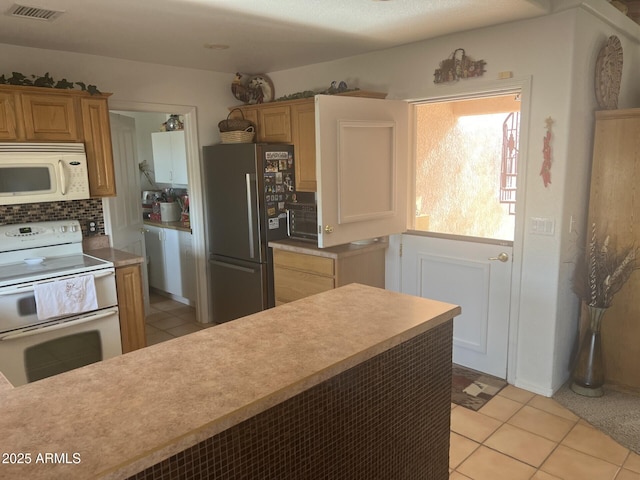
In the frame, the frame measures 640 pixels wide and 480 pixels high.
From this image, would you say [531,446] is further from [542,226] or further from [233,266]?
[233,266]

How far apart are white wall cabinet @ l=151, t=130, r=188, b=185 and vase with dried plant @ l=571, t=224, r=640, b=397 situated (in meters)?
3.60

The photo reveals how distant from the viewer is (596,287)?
9.57 feet

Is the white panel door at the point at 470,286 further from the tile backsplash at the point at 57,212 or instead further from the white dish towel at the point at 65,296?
the tile backsplash at the point at 57,212

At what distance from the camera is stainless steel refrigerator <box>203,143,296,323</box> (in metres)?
3.85

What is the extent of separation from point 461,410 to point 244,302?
1.99 meters

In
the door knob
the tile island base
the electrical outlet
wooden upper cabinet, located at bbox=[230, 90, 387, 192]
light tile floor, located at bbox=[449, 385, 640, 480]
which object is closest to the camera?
the tile island base

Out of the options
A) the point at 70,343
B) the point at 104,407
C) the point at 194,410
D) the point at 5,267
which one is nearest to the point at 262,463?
the point at 194,410

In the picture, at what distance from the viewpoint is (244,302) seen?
4098 mm

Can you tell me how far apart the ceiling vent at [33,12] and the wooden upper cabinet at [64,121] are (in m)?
0.53

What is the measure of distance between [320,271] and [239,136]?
1413 millimetres

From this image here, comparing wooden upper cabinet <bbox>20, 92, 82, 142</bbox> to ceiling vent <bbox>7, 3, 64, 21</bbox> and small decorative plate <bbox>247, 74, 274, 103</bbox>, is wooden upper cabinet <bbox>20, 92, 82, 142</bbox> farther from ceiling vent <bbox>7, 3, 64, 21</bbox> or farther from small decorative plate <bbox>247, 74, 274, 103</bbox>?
small decorative plate <bbox>247, 74, 274, 103</bbox>

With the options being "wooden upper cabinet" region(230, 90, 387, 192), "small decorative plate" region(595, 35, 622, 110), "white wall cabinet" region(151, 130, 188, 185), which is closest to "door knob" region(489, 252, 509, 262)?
"small decorative plate" region(595, 35, 622, 110)

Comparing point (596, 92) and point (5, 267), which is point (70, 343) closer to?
point (5, 267)

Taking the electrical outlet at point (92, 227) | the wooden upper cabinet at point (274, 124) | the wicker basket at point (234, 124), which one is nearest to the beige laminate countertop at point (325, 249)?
the wooden upper cabinet at point (274, 124)
